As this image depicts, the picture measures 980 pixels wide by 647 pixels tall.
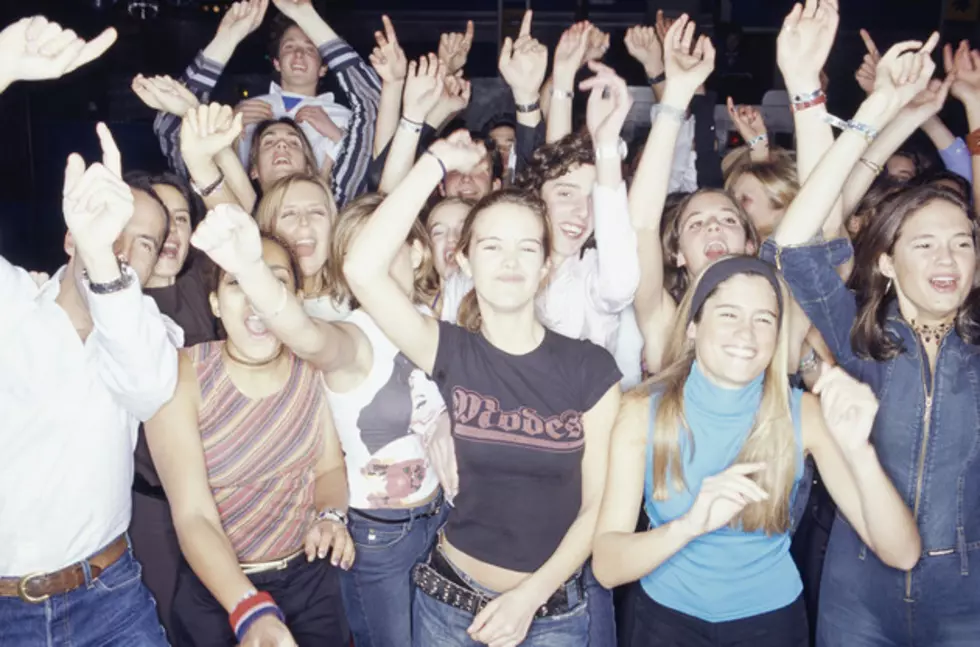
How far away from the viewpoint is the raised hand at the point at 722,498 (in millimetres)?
1633

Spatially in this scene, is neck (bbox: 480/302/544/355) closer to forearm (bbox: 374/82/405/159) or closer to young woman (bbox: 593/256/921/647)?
young woman (bbox: 593/256/921/647)

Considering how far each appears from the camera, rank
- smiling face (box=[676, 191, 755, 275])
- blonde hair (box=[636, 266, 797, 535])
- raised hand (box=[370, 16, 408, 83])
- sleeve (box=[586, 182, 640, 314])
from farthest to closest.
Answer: raised hand (box=[370, 16, 408, 83]) → smiling face (box=[676, 191, 755, 275]) → sleeve (box=[586, 182, 640, 314]) → blonde hair (box=[636, 266, 797, 535])

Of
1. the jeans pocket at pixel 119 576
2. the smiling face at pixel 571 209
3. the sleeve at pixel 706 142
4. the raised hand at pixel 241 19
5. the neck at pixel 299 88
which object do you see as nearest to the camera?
the jeans pocket at pixel 119 576

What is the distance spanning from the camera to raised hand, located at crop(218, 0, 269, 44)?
11.0ft

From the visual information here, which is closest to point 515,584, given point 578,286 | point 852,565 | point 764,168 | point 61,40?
point 852,565

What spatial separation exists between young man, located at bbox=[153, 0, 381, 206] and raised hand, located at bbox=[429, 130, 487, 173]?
1524mm

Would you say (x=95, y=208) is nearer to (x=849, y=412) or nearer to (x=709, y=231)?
(x=849, y=412)

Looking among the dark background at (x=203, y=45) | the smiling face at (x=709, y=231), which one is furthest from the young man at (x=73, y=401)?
the dark background at (x=203, y=45)

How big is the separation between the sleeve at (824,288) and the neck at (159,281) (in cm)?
172

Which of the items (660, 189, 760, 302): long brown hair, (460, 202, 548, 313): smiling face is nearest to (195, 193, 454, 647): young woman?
(460, 202, 548, 313): smiling face

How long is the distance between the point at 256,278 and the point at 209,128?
741mm

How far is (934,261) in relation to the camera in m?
1.96

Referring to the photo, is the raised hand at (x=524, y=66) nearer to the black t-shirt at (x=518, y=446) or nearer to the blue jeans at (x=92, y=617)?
the black t-shirt at (x=518, y=446)

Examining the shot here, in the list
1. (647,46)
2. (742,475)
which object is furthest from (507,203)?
Result: (647,46)
